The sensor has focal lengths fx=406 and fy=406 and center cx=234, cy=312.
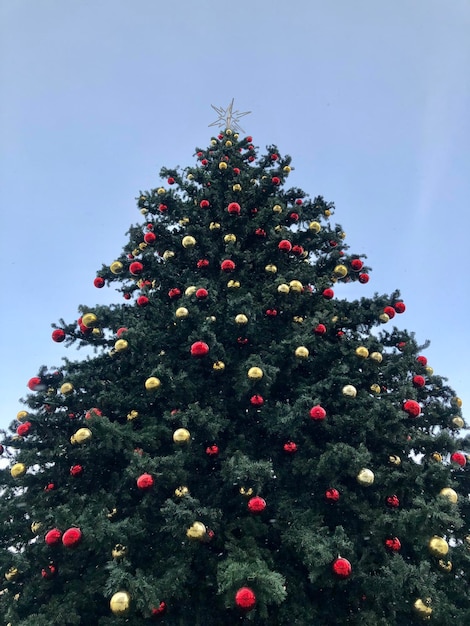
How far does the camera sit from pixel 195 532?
4.67 m

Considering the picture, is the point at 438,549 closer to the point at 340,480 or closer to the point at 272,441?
the point at 340,480

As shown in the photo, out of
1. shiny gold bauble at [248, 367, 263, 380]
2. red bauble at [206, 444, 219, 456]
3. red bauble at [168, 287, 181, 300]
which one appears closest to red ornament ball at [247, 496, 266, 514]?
red bauble at [206, 444, 219, 456]

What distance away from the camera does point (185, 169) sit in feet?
35.7

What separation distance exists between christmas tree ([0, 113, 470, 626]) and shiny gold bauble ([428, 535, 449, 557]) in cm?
2

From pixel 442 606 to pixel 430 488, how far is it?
1.28 m

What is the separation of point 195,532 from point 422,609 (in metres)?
2.65

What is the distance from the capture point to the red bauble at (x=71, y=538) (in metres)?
4.50

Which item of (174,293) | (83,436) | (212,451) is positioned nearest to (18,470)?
(83,436)

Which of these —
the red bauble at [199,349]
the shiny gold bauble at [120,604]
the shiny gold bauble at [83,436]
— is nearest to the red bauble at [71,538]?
the shiny gold bauble at [120,604]

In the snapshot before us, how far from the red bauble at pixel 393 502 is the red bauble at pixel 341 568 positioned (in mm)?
1560

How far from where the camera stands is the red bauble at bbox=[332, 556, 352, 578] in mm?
4484

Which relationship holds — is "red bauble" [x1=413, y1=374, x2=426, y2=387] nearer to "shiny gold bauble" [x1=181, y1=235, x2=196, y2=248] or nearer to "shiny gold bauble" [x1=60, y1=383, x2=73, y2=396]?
"shiny gold bauble" [x1=181, y1=235, x2=196, y2=248]

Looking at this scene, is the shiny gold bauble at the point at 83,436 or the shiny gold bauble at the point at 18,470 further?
the shiny gold bauble at the point at 18,470

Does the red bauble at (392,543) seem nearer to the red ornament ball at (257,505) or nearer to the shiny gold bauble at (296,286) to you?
the red ornament ball at (257,505)
